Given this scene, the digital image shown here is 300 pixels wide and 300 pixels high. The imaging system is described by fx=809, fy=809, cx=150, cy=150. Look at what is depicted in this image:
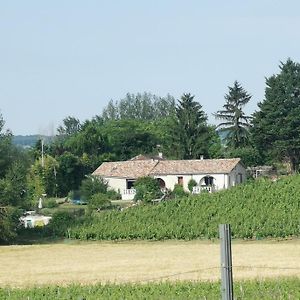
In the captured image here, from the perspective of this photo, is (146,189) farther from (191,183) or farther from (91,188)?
(191,183)

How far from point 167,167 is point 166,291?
171 ft

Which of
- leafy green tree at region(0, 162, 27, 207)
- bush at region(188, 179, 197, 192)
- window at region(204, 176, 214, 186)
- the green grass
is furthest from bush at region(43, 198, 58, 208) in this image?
the green grass

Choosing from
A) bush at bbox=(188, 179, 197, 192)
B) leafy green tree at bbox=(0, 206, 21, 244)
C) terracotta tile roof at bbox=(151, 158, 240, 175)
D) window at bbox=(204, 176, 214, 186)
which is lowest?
leafy green tree at bbox=(0, 206, 21, 244)

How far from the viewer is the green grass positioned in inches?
661

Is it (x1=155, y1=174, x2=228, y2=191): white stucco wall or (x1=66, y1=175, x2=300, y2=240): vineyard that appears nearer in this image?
(x1=66, y1=175, x2=300, y2=240): vineyard

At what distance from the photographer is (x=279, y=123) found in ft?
244

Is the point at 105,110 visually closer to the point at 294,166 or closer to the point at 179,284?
the point at 294,166

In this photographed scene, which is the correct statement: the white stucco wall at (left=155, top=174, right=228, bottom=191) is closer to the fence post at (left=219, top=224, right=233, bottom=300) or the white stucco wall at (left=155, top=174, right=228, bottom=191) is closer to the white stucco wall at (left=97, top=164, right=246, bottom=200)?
the white stucco wall at (left=97, top=164, right=246, bottom=200)

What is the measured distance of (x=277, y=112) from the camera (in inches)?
2953

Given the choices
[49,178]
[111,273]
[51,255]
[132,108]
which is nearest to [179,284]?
[111,273]

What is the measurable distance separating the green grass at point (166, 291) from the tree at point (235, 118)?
210 ft

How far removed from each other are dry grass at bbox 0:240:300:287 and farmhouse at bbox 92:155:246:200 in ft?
85.0

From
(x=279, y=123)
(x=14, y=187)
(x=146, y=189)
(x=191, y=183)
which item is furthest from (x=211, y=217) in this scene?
(x=279, y=123)

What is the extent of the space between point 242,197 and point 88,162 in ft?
115
